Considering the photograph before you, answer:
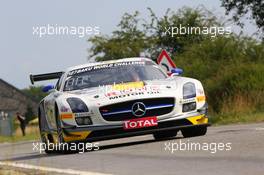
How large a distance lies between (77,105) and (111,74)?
1.56m

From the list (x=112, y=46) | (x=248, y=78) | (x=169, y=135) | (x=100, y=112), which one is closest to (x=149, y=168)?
(x=100, y=112)

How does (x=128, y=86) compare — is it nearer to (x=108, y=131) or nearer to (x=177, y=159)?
(x=108, y=131)

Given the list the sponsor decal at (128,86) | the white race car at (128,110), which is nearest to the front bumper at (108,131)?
the white race car at (128,110)

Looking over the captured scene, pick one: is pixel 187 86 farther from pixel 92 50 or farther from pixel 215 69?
pixel 92 50

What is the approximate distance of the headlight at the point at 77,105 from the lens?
1338 centimetres

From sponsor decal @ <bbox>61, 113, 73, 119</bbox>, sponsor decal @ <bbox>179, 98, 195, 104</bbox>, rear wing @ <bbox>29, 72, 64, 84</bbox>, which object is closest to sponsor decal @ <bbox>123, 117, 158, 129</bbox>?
sponsor decal @ <bbox>179, 98, 195, 104</bbox>

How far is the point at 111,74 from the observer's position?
584 inches

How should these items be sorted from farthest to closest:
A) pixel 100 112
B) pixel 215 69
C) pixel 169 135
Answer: pixel 215 69
pixel 169 135
pixel 100 112

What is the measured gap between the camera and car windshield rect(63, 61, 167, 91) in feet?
47.9

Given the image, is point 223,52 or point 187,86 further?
point 223,52

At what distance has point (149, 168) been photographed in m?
9.77

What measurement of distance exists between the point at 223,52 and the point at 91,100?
2372 centimetres

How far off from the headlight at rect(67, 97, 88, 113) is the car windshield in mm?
967

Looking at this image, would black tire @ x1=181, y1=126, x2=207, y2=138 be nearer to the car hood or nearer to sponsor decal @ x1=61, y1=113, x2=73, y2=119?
the car hood
